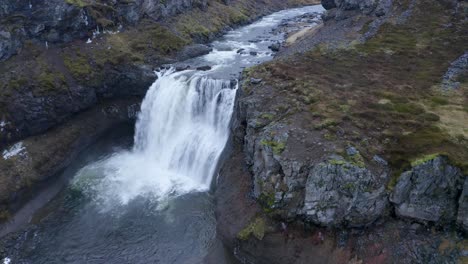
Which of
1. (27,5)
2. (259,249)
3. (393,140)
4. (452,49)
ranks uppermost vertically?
(27,5)

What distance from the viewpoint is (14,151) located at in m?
41.4

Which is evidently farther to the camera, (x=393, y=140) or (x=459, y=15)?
(x=459, y=15)

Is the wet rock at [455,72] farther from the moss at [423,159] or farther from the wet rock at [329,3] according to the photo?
the wet rock at [329,3]

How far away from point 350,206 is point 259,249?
763 centimetres

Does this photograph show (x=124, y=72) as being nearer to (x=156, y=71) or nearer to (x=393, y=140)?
(x=156, y=71)

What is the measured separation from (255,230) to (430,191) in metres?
12.6

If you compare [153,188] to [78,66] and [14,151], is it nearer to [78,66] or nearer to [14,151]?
[14,151]

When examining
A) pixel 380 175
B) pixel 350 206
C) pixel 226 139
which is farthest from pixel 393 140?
pixel 226 139

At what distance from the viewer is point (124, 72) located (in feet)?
168

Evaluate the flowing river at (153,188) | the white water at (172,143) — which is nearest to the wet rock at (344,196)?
the flowing river at (153,188)

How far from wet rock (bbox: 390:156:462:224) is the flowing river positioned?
555 inches

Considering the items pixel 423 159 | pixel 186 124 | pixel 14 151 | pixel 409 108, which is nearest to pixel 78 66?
pixel 14 151

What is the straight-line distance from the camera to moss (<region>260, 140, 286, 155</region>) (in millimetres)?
29794

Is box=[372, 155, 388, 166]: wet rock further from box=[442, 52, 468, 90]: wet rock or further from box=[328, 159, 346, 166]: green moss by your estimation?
box=[442, 52, 468, 90]: wet rock
